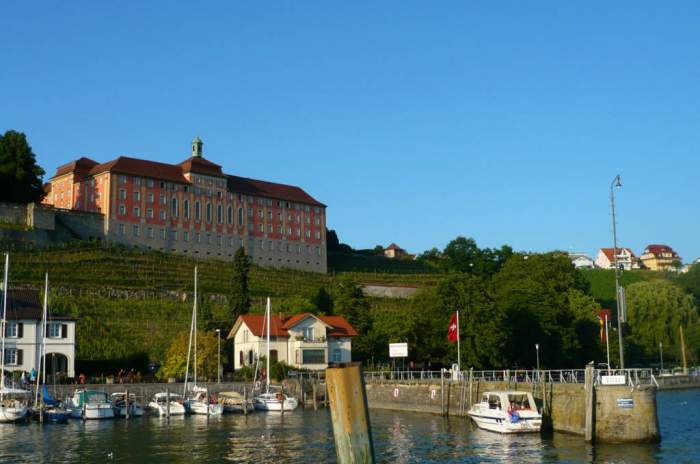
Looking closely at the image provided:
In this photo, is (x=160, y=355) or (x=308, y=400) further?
(x=160, y=355)

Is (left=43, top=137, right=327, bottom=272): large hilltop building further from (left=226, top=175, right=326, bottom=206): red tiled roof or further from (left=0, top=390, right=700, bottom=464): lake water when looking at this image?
(left=0, top=390, right=700, bottom=464): lake water

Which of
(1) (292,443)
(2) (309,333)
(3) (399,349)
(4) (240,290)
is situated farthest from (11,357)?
(1) (292,443)

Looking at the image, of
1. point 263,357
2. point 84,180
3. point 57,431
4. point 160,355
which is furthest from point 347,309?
point 84,180

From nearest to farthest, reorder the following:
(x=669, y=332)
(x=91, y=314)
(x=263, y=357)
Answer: (x=263, y=357) → (x=91, y=314) → (x=669, y=332)

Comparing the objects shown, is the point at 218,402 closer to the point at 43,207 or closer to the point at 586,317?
the point at 586,317

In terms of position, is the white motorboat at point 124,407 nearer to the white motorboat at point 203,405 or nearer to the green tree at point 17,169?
the white motorboat at point 203,405

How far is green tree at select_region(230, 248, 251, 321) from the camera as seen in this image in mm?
92438

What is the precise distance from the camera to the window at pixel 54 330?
2985 inches

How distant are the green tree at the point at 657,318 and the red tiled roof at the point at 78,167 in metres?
92.3

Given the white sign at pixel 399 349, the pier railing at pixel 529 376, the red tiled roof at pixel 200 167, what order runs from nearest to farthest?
the pier railing at pixel 529 376 < the white sign at pixel 399 349 < the red tiled roof at pixel 200 167

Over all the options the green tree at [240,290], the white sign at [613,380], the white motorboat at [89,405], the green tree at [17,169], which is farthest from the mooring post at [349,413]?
the green tree at [17,169]

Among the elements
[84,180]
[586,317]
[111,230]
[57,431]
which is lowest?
[57,431]

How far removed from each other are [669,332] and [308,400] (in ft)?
209

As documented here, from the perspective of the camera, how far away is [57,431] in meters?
53.4
